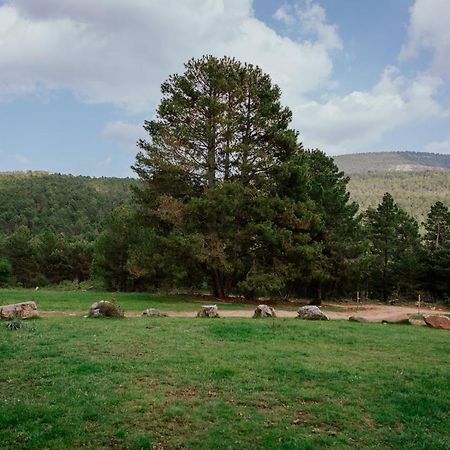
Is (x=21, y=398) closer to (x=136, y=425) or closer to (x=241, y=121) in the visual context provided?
(x=136, y=425)

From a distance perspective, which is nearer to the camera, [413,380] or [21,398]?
[21,398]

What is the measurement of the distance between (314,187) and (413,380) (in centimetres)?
2847

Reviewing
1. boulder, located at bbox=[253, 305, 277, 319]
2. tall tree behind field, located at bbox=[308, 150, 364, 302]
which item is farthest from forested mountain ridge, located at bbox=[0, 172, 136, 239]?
boulder, located at bbox=[253, 305, 277, 319]

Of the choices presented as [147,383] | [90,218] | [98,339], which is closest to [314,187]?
[98,339]

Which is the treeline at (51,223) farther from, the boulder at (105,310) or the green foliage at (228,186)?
the boulder at (105,310)

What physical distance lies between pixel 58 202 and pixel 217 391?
132168 mm

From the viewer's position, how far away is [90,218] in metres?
129

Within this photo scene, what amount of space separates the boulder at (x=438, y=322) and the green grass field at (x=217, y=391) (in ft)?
18.8

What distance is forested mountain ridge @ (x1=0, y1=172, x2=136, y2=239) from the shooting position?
11431 cm

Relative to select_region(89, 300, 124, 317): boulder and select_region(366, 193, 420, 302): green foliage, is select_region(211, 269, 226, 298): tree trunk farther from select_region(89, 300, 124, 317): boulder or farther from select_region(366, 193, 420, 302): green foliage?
select_region(366, 193, 420, 302): green foliage

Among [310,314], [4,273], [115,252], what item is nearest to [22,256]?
[4,273]

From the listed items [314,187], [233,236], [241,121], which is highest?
[241,121]

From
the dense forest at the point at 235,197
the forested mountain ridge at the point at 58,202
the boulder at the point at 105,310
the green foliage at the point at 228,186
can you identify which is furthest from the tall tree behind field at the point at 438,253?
the forested mountain ridge at the point at 58,202

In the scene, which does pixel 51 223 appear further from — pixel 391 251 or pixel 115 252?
pixel 391 251
